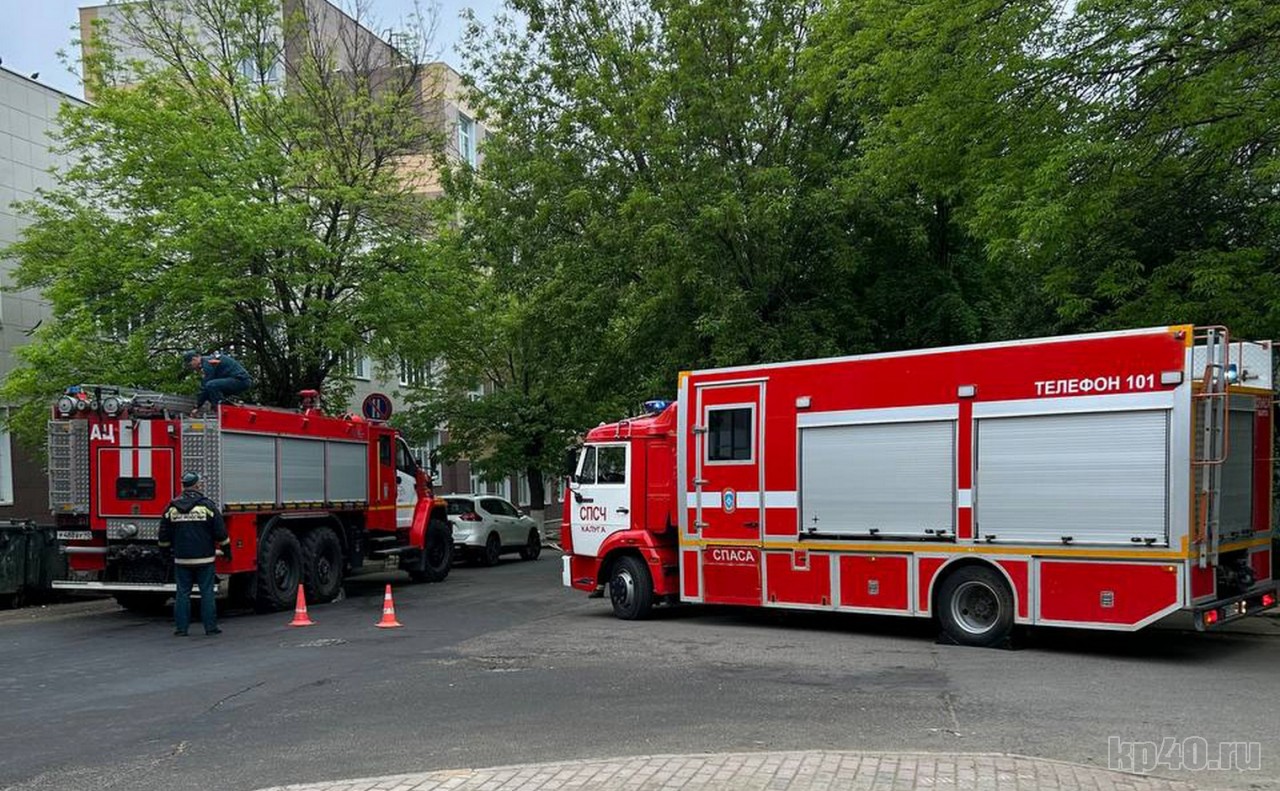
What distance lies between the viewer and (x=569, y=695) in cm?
860

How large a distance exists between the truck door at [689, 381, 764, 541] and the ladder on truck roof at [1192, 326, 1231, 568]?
4.63 m

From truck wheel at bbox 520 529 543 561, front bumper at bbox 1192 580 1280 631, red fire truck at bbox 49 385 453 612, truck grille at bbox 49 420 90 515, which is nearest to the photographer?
front bumper at bbox 1192 580 1280 631

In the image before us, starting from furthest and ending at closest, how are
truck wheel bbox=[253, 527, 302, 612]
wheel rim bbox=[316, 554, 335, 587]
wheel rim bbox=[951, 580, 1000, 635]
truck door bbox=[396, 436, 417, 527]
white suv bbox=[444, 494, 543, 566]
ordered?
1. white suv bbox=[444, 494, 543, 566]
2. truck door bbox=[396, 436, 417, 527]
3. wheel rim bbox=[316, 554, 335, 587]
4. truck wheel bbox=[253, 527, 302, 612]
5. wheel rim bbox=[951, 580, 1000, 635]

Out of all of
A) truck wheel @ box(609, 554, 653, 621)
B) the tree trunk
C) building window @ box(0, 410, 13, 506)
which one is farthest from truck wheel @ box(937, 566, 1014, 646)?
the tree trunk

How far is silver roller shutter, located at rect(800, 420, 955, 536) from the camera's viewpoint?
11.3m

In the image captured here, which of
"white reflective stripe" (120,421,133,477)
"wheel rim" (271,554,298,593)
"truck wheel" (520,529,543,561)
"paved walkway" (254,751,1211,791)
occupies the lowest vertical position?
"truck wheel" (520,529,543,561)

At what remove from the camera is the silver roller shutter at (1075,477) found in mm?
9938

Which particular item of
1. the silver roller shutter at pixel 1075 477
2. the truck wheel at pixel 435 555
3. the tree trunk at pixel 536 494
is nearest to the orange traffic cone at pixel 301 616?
the truck wheel at pixel 435 555

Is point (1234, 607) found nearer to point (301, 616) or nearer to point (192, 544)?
point (301, 616)

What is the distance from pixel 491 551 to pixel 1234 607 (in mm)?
16960

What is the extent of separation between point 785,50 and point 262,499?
36.7 feet

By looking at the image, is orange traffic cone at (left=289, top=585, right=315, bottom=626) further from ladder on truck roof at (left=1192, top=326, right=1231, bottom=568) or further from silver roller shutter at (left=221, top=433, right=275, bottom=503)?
ladder on truck roof at (left=1192, top=326, right=1231, bottom=568)

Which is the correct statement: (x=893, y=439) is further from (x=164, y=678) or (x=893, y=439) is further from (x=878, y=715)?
(x=164, y=678)

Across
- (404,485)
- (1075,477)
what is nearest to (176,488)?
(404,485)
